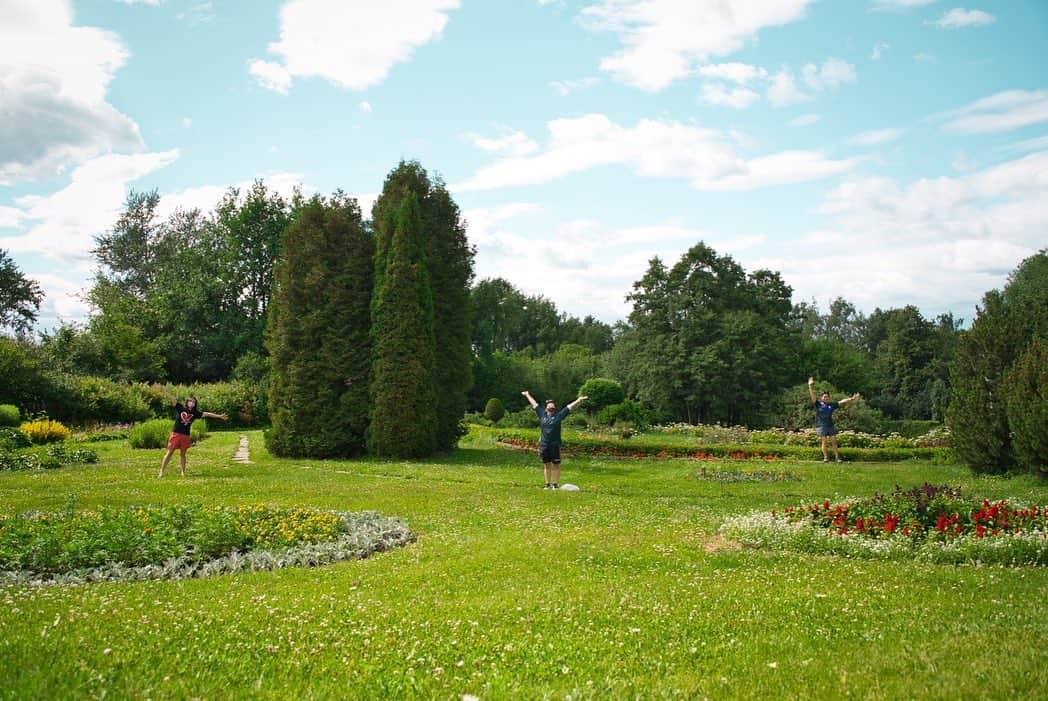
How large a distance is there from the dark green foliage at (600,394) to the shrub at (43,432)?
26.6 m

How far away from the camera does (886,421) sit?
136ft

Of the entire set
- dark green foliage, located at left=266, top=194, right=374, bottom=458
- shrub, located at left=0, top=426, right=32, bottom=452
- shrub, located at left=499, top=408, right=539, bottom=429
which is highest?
dark green foliage, located at left=266, top=194, right=374, bottom=458

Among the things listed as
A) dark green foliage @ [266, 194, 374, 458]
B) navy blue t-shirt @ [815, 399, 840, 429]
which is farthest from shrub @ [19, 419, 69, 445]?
navy blue t-shirt @ [815, 399, 840, 429]

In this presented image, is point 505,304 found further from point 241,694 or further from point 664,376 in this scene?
point 241,694

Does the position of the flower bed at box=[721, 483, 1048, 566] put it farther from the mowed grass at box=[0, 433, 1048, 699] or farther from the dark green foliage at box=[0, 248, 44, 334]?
the dark green foliage at box=[0, 248, 44, 334]

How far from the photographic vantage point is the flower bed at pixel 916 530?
8625mm

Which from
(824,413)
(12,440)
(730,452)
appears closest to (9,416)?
(12,440)

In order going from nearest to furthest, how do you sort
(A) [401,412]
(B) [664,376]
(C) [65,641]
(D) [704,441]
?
(C) [65,641] → (A) [401,412] → (D) [704,441] → (B) [664,376]

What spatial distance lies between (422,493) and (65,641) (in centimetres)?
1024

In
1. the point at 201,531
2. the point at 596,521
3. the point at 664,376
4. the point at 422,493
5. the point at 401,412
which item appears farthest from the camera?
the point at 664,376

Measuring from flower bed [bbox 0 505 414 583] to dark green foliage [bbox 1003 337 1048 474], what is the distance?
13228 mm

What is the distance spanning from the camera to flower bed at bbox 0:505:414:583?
8172 millimetres

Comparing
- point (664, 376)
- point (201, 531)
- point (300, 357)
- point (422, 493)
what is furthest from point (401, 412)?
point (664, 376)

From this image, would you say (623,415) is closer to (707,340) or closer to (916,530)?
(707,340)
